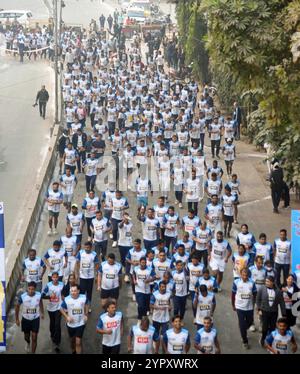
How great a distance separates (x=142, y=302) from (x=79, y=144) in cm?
870

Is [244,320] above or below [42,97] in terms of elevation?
above

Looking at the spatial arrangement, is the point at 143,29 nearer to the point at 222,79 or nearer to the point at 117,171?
the point at 222,79

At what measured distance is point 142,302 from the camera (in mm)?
12062

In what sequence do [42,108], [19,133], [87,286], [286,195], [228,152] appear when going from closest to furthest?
[87,286], [286,195], [228,152], [19,133], [42,108]

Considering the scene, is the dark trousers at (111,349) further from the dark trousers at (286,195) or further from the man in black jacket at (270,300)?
the dark trousers at (286,195)

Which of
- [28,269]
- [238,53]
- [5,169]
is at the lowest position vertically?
[5,169]

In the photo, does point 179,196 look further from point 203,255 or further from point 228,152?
point 203,255

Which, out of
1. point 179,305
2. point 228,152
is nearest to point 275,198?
point 228,152

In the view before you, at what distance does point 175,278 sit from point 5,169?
10.1 meters

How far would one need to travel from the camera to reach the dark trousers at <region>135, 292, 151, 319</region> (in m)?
12.0

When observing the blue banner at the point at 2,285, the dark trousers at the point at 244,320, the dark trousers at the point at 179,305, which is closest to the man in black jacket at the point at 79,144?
the dark trousers at the point at 179,305

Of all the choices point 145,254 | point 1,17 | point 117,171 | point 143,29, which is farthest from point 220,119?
point 1,17

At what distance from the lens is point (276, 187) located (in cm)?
1747
